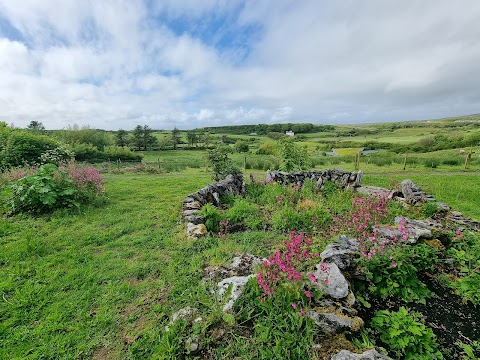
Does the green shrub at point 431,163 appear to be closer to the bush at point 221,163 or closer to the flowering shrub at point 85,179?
the bush at point 221,163

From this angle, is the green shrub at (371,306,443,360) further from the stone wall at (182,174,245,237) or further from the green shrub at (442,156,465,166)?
the green shrub at (442,156,465,166)

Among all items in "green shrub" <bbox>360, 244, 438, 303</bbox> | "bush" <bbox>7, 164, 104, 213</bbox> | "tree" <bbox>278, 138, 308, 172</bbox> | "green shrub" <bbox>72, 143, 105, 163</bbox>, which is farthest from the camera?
"green shrub" <bbox>72, 143, 105, 163</bbox>

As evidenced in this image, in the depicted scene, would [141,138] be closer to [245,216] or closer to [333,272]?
[245,216]

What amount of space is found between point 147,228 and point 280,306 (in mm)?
3982

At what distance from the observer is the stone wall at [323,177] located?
8.12m

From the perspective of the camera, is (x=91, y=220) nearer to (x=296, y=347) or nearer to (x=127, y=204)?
Answer: (x=127, y=204)

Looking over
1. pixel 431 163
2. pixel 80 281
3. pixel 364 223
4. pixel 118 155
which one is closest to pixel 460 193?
pixel 364 223

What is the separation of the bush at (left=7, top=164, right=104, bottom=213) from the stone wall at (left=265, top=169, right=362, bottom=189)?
20.5 ft

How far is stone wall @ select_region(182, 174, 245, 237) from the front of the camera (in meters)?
4.94

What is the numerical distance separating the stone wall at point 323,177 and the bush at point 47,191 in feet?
20.5

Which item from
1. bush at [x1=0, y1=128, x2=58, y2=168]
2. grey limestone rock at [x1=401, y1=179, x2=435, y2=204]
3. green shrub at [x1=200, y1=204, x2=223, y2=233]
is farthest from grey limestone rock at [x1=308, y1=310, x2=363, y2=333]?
bush at [x1=0, y1=128, x2=58, y2=168]

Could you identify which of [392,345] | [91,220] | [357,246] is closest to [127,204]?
[91,220]

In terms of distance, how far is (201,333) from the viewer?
2289 millimetres

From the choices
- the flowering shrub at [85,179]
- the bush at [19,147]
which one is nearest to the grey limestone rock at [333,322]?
the flowering shrub at [85,179]
